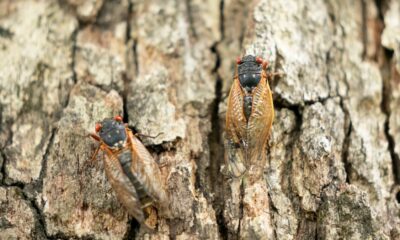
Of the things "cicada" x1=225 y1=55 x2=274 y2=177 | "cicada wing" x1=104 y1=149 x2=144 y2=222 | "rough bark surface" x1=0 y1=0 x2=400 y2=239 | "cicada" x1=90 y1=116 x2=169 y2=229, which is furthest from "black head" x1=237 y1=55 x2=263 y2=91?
"cicada wing" x1=104 y1=149 x2=144 y2=222

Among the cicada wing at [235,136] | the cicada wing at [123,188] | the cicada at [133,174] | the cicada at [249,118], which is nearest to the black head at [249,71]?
the cicada at [249,118]

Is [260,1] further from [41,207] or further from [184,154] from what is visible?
[41,207]

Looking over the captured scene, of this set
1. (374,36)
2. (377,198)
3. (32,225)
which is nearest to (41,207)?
(32,225)

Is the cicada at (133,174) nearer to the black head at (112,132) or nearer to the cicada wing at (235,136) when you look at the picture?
the black head at (112,132)

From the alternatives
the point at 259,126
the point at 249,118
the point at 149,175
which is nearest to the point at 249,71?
the point at 249,118

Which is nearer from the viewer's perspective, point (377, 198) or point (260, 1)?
point (377, 198)

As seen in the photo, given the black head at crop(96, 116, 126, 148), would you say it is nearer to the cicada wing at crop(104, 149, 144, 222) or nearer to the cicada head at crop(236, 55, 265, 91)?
the cicada wing at crop(104, 149, 144, 222)
